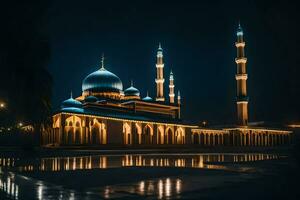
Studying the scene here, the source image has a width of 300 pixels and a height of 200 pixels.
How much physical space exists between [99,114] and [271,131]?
3443cm

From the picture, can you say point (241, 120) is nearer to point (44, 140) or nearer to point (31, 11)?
point (44, 140)

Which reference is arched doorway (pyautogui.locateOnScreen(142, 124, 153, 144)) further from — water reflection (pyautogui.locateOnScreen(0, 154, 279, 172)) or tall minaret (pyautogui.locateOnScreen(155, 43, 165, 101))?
water reflection (pyautogui.locateOnScreen(0, 154, 279, 172))

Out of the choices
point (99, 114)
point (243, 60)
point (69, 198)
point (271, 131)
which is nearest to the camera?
point (69, 198)

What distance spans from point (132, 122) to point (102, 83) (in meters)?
9.34

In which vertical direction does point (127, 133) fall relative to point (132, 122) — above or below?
below

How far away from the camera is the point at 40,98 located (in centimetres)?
1116

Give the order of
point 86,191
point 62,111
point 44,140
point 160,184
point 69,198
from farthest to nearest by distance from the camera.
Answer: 1. point 44,140
2. point 62,111
3. point 160,184
4. point 86,191
5. point 69,198

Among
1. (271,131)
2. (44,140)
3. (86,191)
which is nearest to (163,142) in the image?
(44,140)

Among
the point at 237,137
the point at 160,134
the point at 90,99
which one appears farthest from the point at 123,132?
the point at 237,137

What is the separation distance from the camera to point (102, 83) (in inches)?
1896

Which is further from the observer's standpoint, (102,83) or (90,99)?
(102,83)

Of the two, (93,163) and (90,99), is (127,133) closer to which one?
(90,99)

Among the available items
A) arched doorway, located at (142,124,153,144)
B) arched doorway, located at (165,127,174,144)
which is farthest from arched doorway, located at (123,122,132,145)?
arched doorway, located at (165,127,174,144)

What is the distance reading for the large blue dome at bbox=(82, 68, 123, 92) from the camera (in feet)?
157
